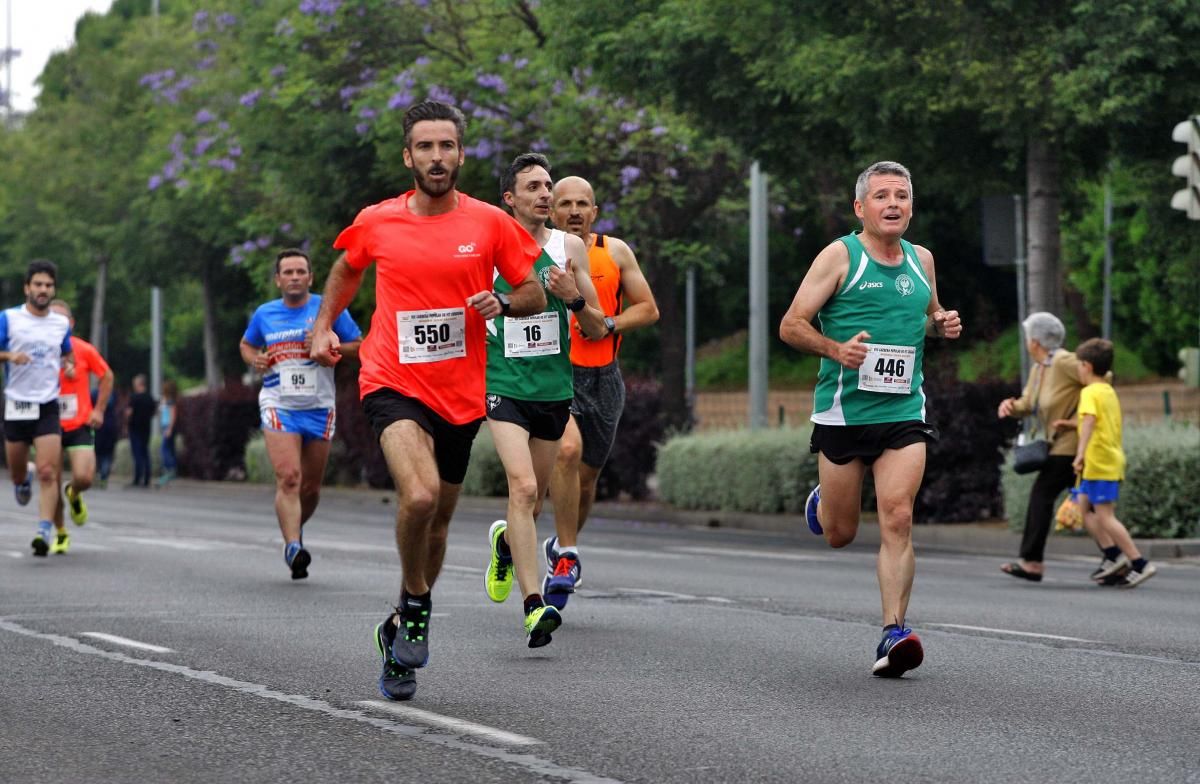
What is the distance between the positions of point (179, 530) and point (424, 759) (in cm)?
1517

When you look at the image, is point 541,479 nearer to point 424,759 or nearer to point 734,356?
point 424,759

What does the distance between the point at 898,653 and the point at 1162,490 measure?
1105 cm

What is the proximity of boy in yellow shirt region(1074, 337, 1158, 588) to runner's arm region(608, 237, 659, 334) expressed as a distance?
4394 millimetres

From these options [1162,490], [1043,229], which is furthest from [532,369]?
[1043,229]

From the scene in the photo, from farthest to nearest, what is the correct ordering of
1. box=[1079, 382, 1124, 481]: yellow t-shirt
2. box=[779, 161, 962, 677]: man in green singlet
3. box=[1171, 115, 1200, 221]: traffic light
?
1. box=[1171, 115, 1200, 221]: traffic light
2. box=[1079, 382, 1124, 481]: yellow t-shirt
3. box=[779, 161, 962, 677]: man in green singlet

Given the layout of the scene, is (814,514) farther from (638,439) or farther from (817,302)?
(638,439)

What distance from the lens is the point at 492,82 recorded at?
26.8 m

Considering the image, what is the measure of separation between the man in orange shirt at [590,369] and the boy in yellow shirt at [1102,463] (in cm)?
432

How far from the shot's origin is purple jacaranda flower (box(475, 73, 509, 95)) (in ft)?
87.8

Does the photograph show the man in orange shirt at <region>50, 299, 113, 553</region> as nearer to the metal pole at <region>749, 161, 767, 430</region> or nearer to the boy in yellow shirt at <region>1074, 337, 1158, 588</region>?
the boy in yellow shirt at <region>1074, 337, 1158, 588</region>

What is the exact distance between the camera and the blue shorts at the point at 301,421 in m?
13.5

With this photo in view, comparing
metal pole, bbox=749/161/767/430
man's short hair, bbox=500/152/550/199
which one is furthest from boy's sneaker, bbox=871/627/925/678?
metal pole, bbox=749/161/767/430

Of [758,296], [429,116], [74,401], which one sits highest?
[758,296]

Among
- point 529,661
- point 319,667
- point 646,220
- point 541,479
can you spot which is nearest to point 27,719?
point 319,667
